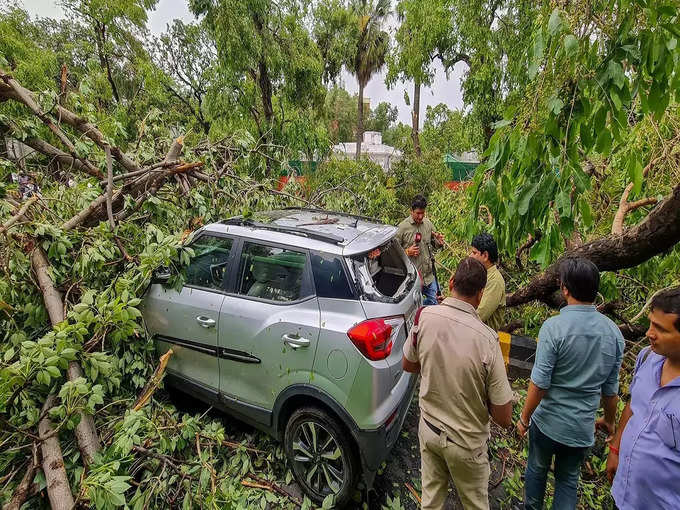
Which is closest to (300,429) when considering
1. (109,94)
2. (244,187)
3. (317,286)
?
(317,286)

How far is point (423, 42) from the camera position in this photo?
33.9 feet

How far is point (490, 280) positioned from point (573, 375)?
1077 mm

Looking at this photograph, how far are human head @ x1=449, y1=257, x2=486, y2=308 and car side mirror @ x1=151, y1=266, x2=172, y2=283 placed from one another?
2.44 meters

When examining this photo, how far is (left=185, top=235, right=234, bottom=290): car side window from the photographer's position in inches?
116

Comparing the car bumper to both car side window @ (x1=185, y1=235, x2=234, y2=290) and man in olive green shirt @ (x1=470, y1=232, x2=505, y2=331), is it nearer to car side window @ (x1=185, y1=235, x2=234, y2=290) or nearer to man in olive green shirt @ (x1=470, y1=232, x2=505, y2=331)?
man in olive green shirt @ (x1=470, y1=232, x2=505, y2=331)

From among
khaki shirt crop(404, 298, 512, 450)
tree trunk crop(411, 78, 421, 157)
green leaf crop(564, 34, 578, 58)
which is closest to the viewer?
green leaf crop(564, 34, 578, 58)

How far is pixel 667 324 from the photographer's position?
60.4 inches

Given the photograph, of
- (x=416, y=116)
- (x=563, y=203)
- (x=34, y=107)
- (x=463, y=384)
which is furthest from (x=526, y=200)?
(x=416, y=116)

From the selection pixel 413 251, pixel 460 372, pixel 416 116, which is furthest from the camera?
pixel 416 116

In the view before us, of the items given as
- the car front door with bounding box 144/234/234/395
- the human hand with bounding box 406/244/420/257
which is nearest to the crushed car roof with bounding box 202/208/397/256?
the car front door with bounding box 144/234/234/395

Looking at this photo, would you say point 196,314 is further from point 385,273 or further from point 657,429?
point 657,429

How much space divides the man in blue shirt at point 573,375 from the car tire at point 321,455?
122cm

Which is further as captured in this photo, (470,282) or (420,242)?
(420,242)

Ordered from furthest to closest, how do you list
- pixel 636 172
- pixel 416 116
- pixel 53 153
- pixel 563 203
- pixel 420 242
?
pixel 416 116 < pixel 420 242 < pixel 53 153 < pixel 636 172 < pixel 563 203
